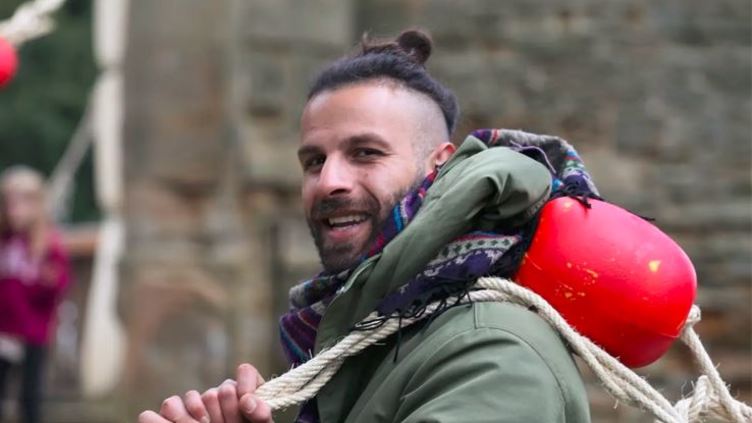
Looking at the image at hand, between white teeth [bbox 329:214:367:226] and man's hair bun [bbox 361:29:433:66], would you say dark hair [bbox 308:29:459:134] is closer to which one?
man's hair bun [bbox 361:29:433:66]

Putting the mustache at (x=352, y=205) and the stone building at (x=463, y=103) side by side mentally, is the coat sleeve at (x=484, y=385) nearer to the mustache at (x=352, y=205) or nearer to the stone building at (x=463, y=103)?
the mustache at (x=352, y=205)

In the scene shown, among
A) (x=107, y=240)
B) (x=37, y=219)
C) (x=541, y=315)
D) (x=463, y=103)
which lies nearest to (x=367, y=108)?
(x=541, y=315)

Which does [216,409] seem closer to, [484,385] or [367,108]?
[484,385]

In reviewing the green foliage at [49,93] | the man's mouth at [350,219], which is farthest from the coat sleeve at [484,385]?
the green foliage at [49,93]

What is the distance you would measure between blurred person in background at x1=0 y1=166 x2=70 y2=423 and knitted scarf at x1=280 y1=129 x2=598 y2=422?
537cm

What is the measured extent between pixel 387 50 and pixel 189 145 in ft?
18.1

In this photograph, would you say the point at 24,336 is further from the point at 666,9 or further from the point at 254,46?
the point at 666,9

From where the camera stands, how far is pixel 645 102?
8281 mm

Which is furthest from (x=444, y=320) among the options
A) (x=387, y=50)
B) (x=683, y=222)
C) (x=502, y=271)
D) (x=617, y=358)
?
(x=683, y=222)

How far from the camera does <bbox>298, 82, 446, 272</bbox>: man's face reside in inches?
115

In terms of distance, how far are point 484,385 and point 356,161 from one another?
1.99ft

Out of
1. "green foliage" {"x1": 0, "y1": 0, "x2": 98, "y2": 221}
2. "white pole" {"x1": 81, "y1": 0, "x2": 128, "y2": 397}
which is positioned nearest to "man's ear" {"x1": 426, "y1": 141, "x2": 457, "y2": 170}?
"white pole" {"x1": 81, "y1": 0, "x2": 128, "y2": 397}

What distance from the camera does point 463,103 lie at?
805cm

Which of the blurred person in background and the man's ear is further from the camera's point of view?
the blurred person in background
